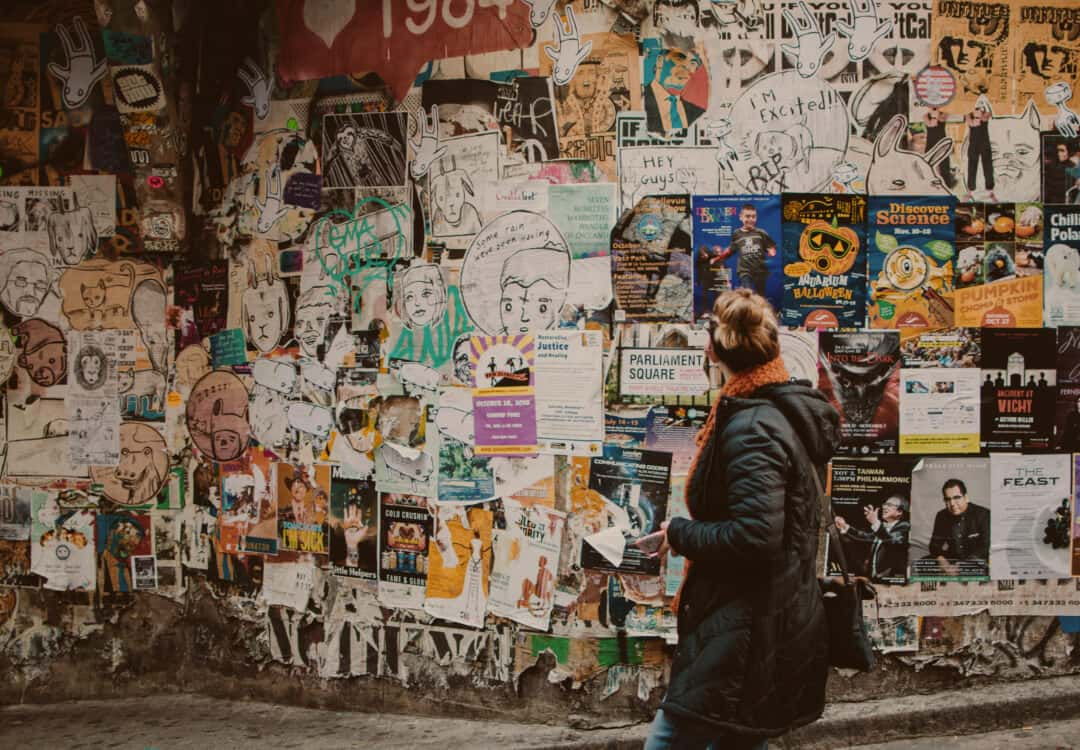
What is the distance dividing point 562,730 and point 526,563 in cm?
79

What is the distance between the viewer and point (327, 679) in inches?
182

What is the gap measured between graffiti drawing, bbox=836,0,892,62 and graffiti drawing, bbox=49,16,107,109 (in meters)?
3.80

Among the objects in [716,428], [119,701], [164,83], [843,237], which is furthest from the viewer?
[119,701]

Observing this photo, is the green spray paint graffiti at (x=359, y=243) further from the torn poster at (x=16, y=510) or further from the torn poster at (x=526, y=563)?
the torn poster at (x=16, y=510)

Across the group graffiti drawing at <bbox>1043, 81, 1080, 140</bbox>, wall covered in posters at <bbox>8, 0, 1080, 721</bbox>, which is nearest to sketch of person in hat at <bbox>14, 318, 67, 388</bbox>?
wall covered in posters at <bbox>8, 0, 1080, 721</bbox>

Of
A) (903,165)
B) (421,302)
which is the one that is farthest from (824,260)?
(421,302)

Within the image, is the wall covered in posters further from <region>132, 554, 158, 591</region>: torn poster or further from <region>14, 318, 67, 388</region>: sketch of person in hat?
<region>14, 318, 67, 388</region>: sketch of person in hat

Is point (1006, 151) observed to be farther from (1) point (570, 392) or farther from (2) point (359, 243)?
(2) point (359, 243)

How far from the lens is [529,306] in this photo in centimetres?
434

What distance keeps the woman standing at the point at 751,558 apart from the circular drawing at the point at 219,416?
9.07 ft

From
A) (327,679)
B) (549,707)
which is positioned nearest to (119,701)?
(327,679)

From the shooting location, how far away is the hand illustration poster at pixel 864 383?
422cm

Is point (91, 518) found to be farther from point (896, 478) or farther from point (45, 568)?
point (896, 478)

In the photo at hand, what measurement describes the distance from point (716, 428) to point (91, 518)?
3698 millimetres
